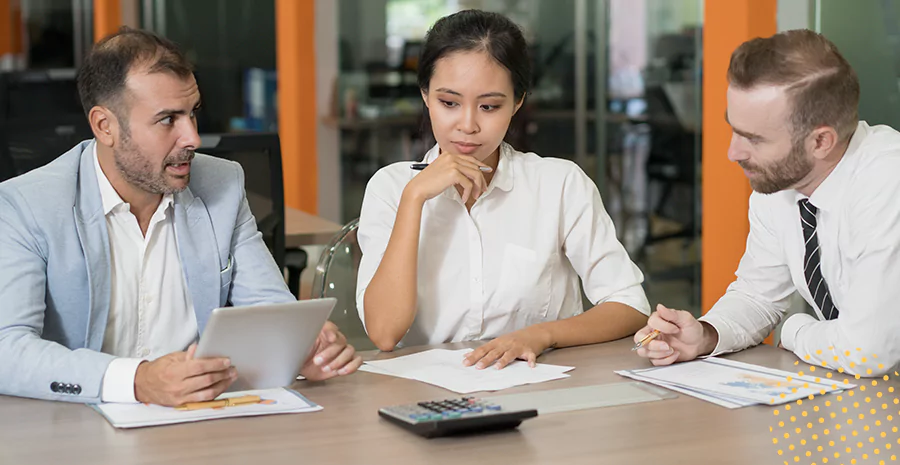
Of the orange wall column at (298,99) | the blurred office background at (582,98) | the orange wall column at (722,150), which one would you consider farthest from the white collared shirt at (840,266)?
the orange wall column at (298,99)

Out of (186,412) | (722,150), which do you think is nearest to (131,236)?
(186,412)

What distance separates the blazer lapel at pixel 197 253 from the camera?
2.32 meters

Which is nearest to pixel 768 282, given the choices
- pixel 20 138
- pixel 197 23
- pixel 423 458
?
pixel 423 458

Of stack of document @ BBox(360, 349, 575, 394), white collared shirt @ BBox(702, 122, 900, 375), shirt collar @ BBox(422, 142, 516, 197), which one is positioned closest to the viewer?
stack of document @ BBox(360, 349, 575, 394)

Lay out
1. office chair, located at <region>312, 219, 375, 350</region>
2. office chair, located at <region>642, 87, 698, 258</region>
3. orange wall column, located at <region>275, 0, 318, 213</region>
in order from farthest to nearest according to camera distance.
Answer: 1. orange wall column, located at <region>275, 0, 318, 213</region>
2. office chair, located at <region>642, 87, 698, 258</region>
3. office chair, located at <region>312, 219, 375, 350</region>

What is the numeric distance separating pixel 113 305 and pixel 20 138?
1.77 meters

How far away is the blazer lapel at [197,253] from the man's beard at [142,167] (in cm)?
8

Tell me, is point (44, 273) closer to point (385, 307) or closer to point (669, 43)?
point (385, 307)

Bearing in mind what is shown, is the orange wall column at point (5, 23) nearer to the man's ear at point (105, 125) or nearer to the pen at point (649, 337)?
the man's ear at point (105, 125)

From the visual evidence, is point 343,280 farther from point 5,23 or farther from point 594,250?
point 5,23

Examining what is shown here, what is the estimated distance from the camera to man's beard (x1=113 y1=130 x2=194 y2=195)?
225cm

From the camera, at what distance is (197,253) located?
2326mm

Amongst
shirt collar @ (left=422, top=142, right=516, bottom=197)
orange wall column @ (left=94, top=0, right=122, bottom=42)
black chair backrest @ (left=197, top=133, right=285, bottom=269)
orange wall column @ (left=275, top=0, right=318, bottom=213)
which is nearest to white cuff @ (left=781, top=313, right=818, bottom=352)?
shirt collar @ (left=422, top=142, right=516, bottom=197)

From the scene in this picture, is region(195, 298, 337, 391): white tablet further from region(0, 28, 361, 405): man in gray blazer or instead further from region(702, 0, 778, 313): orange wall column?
region(702, 0, 778, 313): orange wall column
